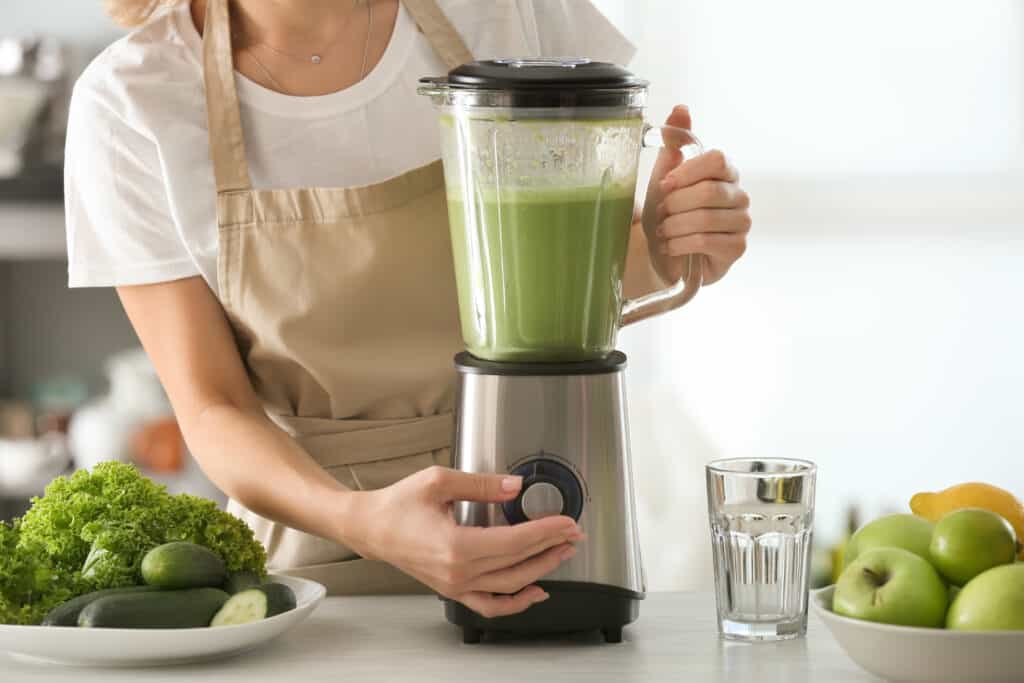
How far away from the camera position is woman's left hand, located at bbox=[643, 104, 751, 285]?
1102mm

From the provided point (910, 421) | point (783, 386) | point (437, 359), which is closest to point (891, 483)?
point (910, 421)

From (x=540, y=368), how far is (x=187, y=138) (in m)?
0.51

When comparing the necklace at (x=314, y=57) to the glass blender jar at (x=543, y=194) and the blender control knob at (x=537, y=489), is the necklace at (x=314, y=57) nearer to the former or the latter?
the glass blender jar at (x=543, y=194)

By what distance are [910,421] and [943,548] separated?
2.13 meters

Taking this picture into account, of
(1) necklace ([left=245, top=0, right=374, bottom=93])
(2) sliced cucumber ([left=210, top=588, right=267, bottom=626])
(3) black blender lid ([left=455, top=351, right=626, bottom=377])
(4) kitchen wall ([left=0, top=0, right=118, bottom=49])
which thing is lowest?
(2) sliced cucumber ([left=210, top=588, right=267, bottom=626])

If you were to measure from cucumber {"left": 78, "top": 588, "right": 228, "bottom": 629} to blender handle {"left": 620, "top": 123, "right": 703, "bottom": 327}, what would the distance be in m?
0.39

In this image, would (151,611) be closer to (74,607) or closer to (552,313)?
(74,607)

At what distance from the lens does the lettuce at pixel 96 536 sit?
3.31 ft

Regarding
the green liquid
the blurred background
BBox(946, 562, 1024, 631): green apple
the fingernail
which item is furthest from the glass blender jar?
the blurred background

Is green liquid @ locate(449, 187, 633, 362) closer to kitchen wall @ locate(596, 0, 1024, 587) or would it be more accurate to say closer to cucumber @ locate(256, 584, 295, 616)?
cucumber @ locate(256, 584, 295, 616)

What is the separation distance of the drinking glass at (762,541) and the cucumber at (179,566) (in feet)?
1.26

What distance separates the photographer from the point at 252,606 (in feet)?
3.29

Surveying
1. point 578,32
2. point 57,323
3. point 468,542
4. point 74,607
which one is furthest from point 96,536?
point 57,323

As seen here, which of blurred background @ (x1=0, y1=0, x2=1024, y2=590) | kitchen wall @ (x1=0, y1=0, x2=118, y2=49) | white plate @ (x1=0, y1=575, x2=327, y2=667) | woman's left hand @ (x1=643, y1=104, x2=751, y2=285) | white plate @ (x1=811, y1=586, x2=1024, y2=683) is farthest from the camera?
blurred background @ (x1=0, y1=0, x2=1024, y2=590)
